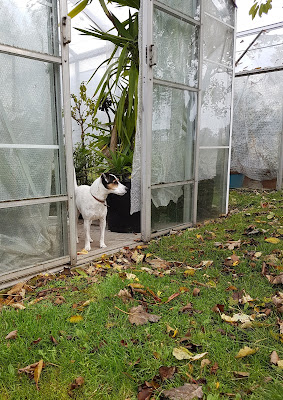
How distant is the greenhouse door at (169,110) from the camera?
309 cm

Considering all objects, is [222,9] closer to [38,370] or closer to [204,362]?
[204,362]

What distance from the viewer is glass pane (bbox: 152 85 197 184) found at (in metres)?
3.32

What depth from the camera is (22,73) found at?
2174 mm

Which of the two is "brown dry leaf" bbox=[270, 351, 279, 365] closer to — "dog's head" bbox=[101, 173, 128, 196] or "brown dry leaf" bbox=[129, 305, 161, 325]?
"brown dry leaf" bbox=[129, 305, 161, 325]

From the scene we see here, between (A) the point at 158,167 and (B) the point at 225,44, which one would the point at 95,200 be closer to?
(A) the point at 158,167

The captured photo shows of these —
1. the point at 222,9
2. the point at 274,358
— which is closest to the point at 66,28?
the point at 274,358

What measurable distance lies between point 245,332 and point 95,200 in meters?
1.95

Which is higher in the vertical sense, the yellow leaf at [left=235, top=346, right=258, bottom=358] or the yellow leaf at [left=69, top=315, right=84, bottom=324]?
the yellow leaf at [left=235, top=346, right=258, bottom=358]

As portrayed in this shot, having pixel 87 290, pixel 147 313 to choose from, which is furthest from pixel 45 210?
pixel 147 313

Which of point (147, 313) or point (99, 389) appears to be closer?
point (99, 389)

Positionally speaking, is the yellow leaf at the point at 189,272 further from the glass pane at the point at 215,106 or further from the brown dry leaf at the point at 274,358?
the glass pane at the point at 215,106

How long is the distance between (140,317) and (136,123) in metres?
2.30

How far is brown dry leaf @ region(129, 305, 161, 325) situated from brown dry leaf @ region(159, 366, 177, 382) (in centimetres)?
36

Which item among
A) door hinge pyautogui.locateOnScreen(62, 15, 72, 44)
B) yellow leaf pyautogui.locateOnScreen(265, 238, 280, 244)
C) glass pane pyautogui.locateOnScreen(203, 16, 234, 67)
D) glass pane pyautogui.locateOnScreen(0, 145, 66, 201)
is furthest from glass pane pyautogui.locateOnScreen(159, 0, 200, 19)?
yellow leaf pyautogui.locateOnScreen(265, 238, 280, 244)
